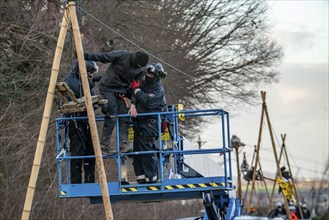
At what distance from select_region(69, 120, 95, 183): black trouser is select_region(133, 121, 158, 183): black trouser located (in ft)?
2.94

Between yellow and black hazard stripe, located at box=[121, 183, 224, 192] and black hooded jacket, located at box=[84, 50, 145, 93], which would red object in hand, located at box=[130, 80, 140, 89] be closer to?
black hooded jacket, located at box=[84, 50, 145, 93]

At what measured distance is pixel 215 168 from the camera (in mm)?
16562

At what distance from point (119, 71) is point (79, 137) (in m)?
1.33

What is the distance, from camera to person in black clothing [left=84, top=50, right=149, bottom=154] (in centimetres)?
1500

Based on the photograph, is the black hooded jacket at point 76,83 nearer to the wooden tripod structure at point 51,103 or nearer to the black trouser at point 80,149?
the black trouser at point 80,149

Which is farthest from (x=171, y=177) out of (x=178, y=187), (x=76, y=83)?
(x=76, y=83)

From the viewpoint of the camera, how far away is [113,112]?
49.4 ft

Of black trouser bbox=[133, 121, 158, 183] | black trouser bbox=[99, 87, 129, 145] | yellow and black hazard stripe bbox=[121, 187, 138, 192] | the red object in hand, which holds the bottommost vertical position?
yellow and black hazard stripe bbox=[121, 187, 138, 192]

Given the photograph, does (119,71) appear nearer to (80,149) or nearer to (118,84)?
(118,84)

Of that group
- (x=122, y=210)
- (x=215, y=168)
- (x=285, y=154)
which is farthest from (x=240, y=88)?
(x=215, y=168)

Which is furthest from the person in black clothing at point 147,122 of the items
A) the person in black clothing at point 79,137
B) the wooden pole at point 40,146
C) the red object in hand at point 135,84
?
the wooden pole at point 40,146

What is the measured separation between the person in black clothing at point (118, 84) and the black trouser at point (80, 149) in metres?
0.41

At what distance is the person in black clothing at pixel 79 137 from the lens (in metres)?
15.4

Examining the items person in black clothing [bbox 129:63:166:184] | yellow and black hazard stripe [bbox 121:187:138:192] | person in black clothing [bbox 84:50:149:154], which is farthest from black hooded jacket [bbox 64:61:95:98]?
yellow and black hazard stripe [bbox 121:187:138:192]
